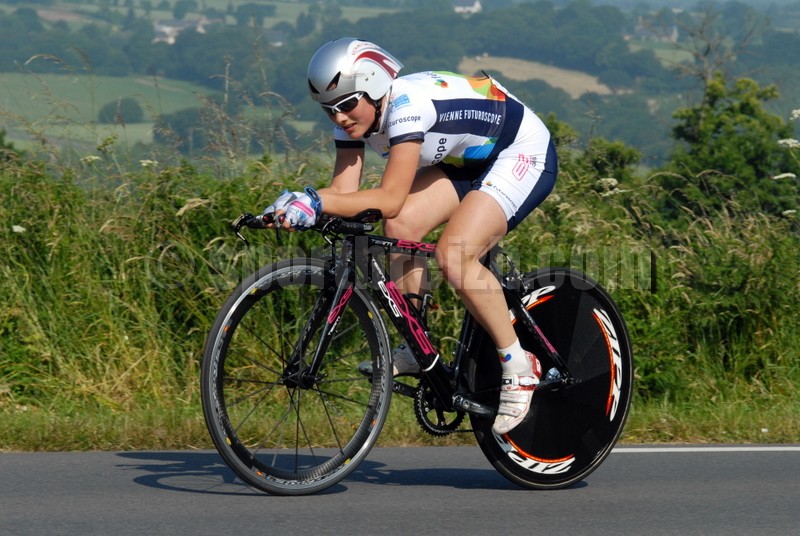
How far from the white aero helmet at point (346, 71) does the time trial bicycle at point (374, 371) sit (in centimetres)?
49

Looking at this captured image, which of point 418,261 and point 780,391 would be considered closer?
point 418,261

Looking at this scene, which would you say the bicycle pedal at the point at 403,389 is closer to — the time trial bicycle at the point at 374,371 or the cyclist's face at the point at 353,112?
the time trial bicycle at the point at 374,371

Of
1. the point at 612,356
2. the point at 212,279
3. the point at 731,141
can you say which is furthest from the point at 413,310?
the point at 731,141

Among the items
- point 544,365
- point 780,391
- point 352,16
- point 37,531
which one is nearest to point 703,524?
point 544,365

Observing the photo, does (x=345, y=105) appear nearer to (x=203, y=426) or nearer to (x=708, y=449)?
(x=203, y=426)

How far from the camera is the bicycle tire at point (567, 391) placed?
188 inches

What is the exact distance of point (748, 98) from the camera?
3569cm

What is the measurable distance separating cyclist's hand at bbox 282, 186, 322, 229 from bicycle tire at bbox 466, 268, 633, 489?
3.81ft

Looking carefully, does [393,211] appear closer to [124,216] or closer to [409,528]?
[409,528]

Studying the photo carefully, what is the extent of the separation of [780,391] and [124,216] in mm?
4458

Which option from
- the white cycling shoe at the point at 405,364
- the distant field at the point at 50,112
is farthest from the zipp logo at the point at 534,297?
the distant field at the point at 50,112

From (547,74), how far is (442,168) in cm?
10692

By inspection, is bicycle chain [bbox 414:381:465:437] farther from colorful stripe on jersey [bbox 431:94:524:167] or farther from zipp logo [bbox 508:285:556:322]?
colorful stripe on jersey [bbox 431:94:524:167]

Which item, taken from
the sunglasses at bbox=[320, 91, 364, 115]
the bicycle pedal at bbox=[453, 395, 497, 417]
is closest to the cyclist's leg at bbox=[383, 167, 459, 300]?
the bicycle pedal at bbox=[453, 395, 497, 417]
